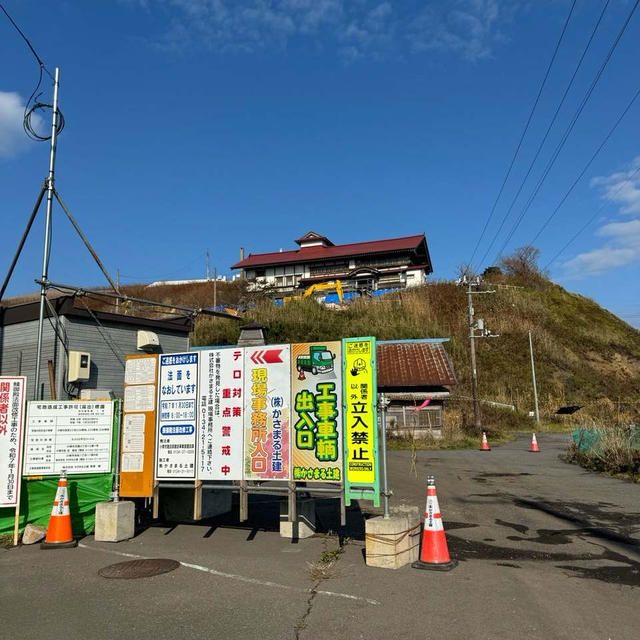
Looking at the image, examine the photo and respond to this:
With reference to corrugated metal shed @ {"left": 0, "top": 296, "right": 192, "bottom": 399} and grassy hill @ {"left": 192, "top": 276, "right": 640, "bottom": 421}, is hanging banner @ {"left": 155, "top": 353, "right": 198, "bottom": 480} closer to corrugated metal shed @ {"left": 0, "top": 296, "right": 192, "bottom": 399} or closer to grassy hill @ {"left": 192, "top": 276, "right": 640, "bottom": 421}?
corrugated metal shed @ {"left": 0, "top": 296, "right": 192, "bottom": 399}

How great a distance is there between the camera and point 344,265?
57375mm

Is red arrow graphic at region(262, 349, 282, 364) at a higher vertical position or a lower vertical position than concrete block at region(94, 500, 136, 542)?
higher

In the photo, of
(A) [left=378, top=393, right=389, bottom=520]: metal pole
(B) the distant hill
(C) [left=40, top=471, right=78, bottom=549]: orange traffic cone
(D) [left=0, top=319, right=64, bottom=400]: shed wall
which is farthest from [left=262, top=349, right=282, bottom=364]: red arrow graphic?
(B) the distant hill

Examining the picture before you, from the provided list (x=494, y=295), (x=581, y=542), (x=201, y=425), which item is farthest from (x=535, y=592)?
(x=494, y=295)

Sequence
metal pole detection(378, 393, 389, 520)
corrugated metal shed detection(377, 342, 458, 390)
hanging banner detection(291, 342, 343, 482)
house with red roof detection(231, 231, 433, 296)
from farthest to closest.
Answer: house with red roof detection(231, 231, 433, 296) → corrugated metal shed detection(377, 342, 458, 390) → hanging banner detection(291, 342, 343, 482) → metal pole detection(378, 393, 389, 520)

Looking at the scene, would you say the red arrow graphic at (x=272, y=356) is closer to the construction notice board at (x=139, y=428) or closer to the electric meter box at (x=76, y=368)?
the construction notice board at (x=139, y=428)

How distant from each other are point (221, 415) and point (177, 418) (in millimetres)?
771

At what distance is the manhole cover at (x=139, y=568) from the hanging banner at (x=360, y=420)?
2.34 m

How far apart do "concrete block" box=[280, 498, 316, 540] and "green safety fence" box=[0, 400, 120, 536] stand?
2811 millimetres

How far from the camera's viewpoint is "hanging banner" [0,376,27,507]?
26.4ft

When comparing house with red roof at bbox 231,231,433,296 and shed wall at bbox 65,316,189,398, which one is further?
house with red roof at bbox 231,231,433,296

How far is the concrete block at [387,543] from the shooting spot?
20.8 feet

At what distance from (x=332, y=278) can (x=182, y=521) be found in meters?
47.2

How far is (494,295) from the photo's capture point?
5159 centimetres
